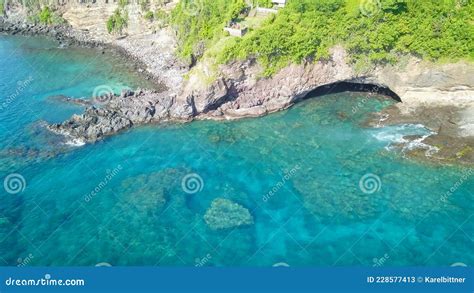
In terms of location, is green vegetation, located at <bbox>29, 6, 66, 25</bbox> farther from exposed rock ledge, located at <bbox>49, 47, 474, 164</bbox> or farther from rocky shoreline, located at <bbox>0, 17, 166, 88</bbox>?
exposed rock ledge, located at <bbox>49, 47, 474, 164</bbox>

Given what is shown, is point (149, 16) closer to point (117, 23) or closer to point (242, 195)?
point (117, 23)

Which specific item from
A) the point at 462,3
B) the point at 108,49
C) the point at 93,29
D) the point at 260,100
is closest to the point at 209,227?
the point at 260,100

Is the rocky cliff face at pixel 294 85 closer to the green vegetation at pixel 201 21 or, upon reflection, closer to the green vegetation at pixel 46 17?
the green vegetation at pixel 201 21

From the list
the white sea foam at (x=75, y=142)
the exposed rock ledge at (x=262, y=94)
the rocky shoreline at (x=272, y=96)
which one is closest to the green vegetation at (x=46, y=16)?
the rocky shoreline at (x=272, y=96)

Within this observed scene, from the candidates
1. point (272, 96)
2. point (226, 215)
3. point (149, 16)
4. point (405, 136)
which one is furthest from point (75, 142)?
point (149, 16)

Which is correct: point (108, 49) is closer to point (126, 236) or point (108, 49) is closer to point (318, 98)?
point (318, 98)

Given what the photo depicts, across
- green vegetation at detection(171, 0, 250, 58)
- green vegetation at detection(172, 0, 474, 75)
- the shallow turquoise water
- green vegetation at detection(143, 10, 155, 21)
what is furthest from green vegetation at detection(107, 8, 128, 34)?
green vegetation at detection(172, 0, 474, 75)

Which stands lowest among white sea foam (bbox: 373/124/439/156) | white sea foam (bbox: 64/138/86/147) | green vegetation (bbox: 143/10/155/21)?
white sea foam (bbox: 373/124/439/156)
